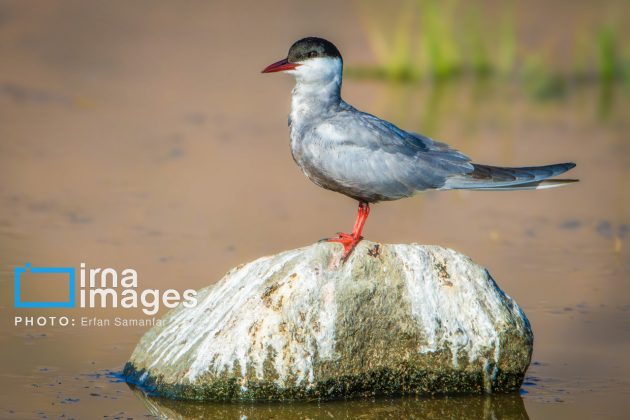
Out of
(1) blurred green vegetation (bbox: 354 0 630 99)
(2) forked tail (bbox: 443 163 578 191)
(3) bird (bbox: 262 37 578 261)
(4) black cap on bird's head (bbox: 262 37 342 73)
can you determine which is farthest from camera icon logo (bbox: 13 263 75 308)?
(1) blurred green vegetation (bbox: 354 0 630 99)

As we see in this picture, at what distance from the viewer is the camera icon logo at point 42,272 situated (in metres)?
6.69

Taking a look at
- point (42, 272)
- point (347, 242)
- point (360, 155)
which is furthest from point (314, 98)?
point (42, 272)

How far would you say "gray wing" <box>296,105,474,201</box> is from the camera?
5.99 metres

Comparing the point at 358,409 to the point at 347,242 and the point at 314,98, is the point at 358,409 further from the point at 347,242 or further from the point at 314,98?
the point at 314,98

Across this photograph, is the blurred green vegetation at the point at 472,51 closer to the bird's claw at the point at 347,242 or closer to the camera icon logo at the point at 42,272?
the camera icon logo at the point at 42,272

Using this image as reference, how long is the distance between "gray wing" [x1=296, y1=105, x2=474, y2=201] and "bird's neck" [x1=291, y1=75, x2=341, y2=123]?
0.08m

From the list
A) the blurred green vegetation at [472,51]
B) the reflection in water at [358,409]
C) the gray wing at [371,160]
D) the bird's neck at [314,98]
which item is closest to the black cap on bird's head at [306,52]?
the bird's neck at [314,98]

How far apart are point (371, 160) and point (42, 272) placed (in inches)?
87.2

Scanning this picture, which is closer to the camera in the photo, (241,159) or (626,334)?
(626,334)

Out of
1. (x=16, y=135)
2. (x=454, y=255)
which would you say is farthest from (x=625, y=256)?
(x=16, y=135)

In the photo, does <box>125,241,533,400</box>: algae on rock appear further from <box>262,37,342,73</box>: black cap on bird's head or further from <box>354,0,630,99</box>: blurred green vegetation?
<box>354,0,630,99</box>: blurred green vegetation

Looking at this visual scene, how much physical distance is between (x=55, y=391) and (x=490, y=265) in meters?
3.13

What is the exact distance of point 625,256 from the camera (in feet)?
26.9

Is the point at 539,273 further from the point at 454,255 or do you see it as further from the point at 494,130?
the point at 494,130
